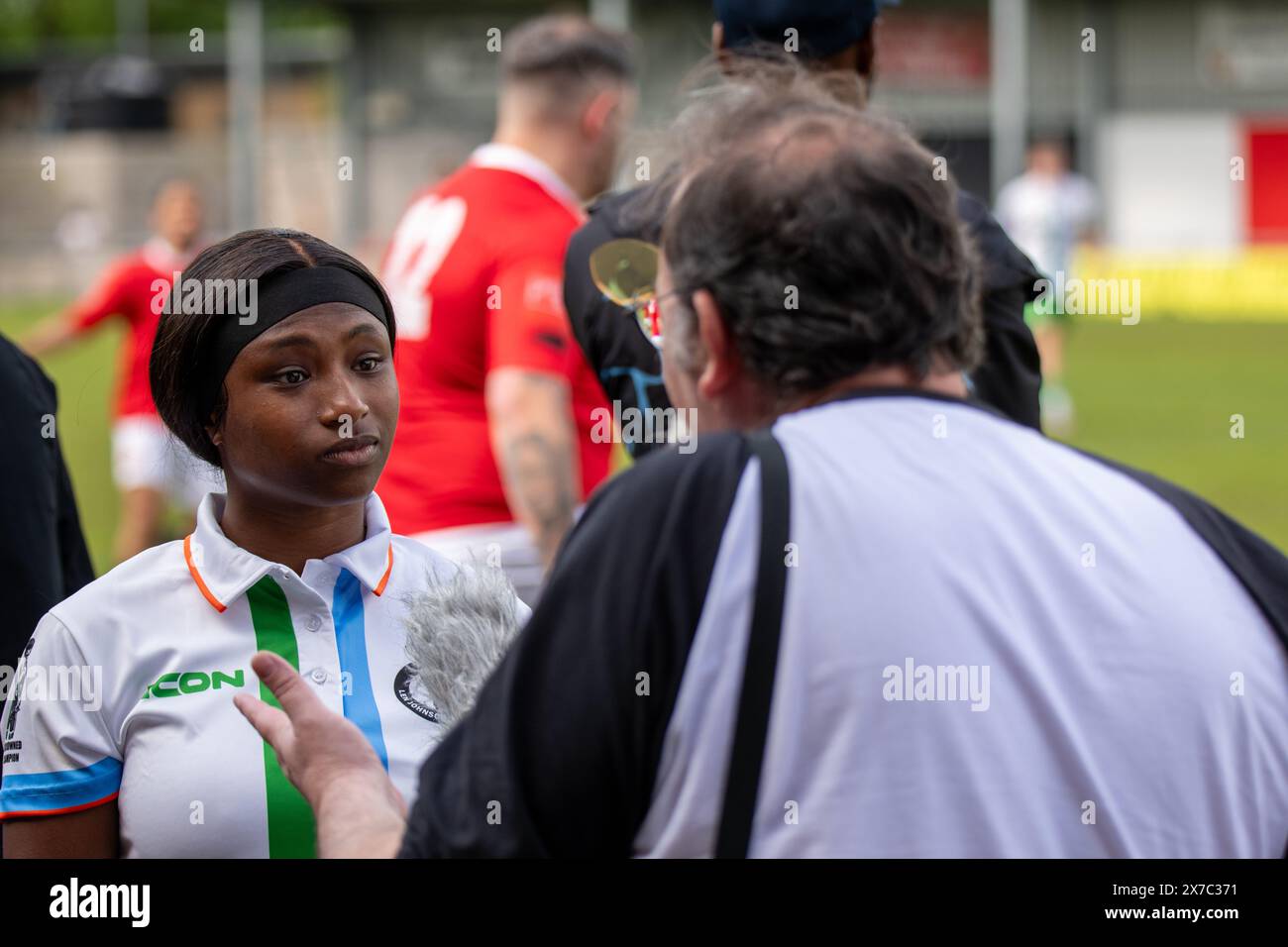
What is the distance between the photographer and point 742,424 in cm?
→ 173

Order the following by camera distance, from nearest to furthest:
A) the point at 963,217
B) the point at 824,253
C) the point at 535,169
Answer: the point at 824,253 → the point at 963,217 → the point at 535,169

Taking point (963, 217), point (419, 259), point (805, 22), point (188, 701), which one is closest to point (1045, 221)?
point (419, 259)

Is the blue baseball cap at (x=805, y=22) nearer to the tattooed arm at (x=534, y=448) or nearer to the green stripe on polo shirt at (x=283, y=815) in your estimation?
the tattooed arm at (x=534, y=448)

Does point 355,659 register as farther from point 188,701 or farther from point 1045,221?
point 1045,221

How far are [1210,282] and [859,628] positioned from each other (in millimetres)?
26202

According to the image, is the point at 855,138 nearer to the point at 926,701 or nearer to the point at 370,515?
the point at 926,701

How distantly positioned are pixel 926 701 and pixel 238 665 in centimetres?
91

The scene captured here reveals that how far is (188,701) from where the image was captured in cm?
202

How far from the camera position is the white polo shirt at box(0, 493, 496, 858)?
6.54 ft

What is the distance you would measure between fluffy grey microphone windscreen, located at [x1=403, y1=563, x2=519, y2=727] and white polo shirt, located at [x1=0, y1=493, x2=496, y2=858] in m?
0.08
